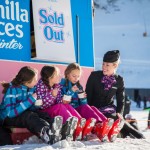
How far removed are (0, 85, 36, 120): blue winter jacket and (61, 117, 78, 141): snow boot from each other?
457mm

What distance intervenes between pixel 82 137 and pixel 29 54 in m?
1.37

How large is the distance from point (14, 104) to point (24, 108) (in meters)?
0.12

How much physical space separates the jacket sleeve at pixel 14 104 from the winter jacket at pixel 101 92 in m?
1.08

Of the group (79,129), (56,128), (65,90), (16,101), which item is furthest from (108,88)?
(56,128)

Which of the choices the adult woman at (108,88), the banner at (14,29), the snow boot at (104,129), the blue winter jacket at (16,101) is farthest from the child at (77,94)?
the banner at (14,29)

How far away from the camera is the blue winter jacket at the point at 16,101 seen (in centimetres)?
397

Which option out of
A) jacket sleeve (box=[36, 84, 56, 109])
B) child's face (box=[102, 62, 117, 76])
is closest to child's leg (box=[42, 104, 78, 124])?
jacket sleeve (box=[36, 84, 56, 109])

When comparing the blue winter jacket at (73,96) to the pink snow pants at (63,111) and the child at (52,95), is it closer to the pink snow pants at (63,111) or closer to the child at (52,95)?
the child at (52,95)

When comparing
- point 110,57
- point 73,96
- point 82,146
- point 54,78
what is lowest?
point 82,146

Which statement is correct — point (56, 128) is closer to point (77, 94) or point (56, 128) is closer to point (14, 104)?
point (14, 104)

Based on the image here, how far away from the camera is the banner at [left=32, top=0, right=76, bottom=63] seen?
16.6 ft

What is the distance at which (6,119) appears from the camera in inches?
161

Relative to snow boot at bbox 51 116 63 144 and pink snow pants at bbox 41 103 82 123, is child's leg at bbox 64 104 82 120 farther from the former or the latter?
snow boot at bbox 51 116 63 144

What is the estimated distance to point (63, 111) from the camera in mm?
4086
